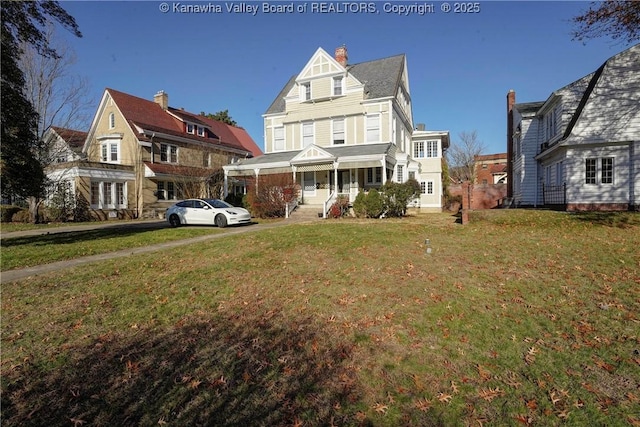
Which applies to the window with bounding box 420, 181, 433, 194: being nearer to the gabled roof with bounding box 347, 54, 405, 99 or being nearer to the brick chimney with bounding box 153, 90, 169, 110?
the gabled roof with bounding box 347, 54, 405, 99

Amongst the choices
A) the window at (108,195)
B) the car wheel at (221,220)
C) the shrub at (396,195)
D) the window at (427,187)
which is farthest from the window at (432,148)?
the window at (108,195)

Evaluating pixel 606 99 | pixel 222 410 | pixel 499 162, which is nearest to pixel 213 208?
pixel 222 410

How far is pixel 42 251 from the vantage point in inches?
396

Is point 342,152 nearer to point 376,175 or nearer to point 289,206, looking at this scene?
point 376,175

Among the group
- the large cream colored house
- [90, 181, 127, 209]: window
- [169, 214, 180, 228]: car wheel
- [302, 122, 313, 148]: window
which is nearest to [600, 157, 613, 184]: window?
the large cream colored house

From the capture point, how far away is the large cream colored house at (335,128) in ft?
76.9

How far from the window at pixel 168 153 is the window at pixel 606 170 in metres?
32.0

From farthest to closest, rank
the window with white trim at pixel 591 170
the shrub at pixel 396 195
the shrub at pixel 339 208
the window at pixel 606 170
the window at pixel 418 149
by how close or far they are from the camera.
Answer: the window at pixel 418 149 → the shrub at pixel 339 208 → the shrub at pixel 396 195 → the window with white trim at pixel 591 170 → the window at pixel 606 170

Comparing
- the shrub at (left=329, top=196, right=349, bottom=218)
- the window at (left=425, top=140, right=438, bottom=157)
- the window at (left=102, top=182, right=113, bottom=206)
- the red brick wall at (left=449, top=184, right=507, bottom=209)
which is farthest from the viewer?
the window at (left=425, top=140, right=438, bottom=157)

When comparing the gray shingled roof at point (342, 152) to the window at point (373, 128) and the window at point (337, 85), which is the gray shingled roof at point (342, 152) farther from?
the window at point (337, 85)

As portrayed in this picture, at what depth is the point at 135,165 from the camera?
28781mm

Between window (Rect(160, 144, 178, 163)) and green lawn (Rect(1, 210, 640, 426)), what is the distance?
25.7m

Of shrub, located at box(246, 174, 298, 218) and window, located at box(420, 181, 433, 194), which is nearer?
shrub, located at box(246, 174, 298, 218)

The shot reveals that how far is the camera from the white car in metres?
16.5
